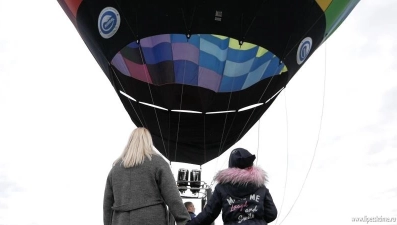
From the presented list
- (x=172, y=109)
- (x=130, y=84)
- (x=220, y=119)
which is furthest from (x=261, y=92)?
(x=130, y=84)

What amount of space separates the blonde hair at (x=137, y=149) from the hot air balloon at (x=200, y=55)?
4.02m

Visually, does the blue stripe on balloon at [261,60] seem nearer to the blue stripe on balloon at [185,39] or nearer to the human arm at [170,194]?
the blue stripe on balloon at [185,39]

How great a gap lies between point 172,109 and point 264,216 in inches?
185

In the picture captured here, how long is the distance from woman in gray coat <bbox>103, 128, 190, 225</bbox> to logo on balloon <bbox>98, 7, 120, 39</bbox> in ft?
14.4

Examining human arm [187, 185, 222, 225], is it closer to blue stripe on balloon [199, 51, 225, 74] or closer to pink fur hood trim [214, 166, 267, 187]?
pink fur hood trim [214, 166, 267, 187]

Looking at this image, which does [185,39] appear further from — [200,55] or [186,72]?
[186,72]

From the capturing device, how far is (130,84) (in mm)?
7543

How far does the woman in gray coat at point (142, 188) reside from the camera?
8.52 feet

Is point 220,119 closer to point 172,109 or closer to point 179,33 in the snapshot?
point 172,109

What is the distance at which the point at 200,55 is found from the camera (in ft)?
22.8

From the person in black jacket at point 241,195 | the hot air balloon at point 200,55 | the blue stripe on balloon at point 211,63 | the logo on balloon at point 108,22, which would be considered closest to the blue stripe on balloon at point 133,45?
the hot air balloon at point 200,55

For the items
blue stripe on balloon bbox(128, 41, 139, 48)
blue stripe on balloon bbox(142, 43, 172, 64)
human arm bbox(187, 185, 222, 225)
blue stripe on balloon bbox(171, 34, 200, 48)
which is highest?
blue stripe on balloon bbox(171, 34, 200, 48)

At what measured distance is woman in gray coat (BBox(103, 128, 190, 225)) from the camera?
2598 mm

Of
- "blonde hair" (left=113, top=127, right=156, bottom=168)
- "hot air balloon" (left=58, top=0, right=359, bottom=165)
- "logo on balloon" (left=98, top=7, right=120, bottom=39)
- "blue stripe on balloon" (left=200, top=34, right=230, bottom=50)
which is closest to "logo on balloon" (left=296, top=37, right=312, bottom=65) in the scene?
"hot air balloon" (left=58, top=0, right=359, bottom=165)
